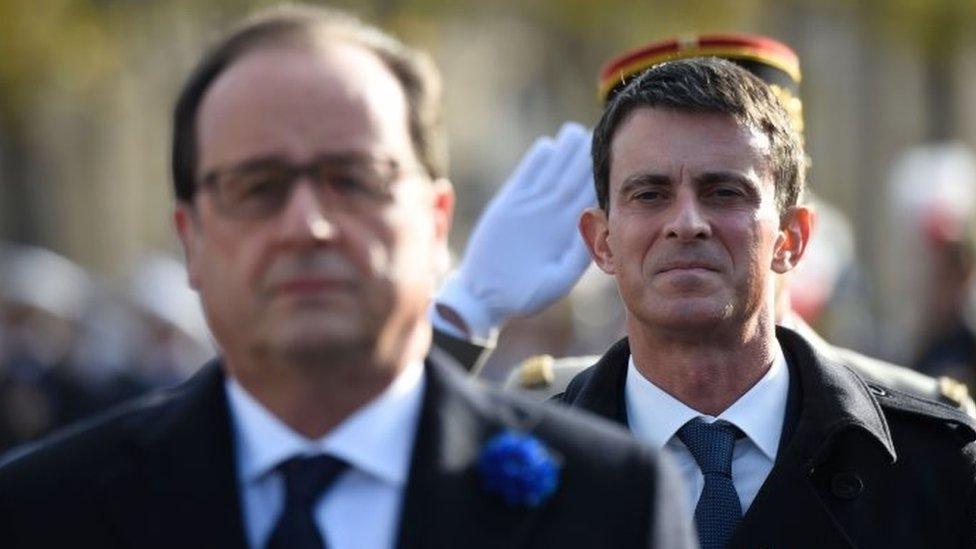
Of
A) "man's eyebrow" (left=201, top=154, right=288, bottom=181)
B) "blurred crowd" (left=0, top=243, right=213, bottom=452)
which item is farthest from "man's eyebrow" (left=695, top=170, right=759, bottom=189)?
"blurred crowd" (left=0, top=243, right=213, bottom=452)

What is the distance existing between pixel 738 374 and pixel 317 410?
1587mm

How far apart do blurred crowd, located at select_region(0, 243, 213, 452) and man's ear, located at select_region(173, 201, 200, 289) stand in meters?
11.9

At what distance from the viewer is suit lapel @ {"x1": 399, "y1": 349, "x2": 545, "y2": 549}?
3836 millimetres

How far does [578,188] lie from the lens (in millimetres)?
6840

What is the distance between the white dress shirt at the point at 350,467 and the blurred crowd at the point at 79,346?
477 inches

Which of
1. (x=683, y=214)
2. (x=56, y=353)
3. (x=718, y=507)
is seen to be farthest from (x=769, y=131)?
(x=56, y=353)

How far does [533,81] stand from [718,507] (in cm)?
3197

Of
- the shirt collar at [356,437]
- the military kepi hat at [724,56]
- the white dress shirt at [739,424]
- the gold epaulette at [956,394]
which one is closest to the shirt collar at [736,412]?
the white dress shirt at [739,424]

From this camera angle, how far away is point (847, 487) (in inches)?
204

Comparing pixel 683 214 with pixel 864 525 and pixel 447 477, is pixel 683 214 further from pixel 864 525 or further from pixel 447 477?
pixel 447 477

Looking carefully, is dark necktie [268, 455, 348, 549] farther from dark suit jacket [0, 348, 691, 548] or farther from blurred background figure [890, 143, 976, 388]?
blurred background figure [890, 143, 976, 388]

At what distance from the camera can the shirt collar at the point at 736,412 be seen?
Result: 5.27 meters

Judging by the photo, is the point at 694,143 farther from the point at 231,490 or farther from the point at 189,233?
the point at 231,490

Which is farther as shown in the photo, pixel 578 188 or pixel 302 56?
pixel 578 188
